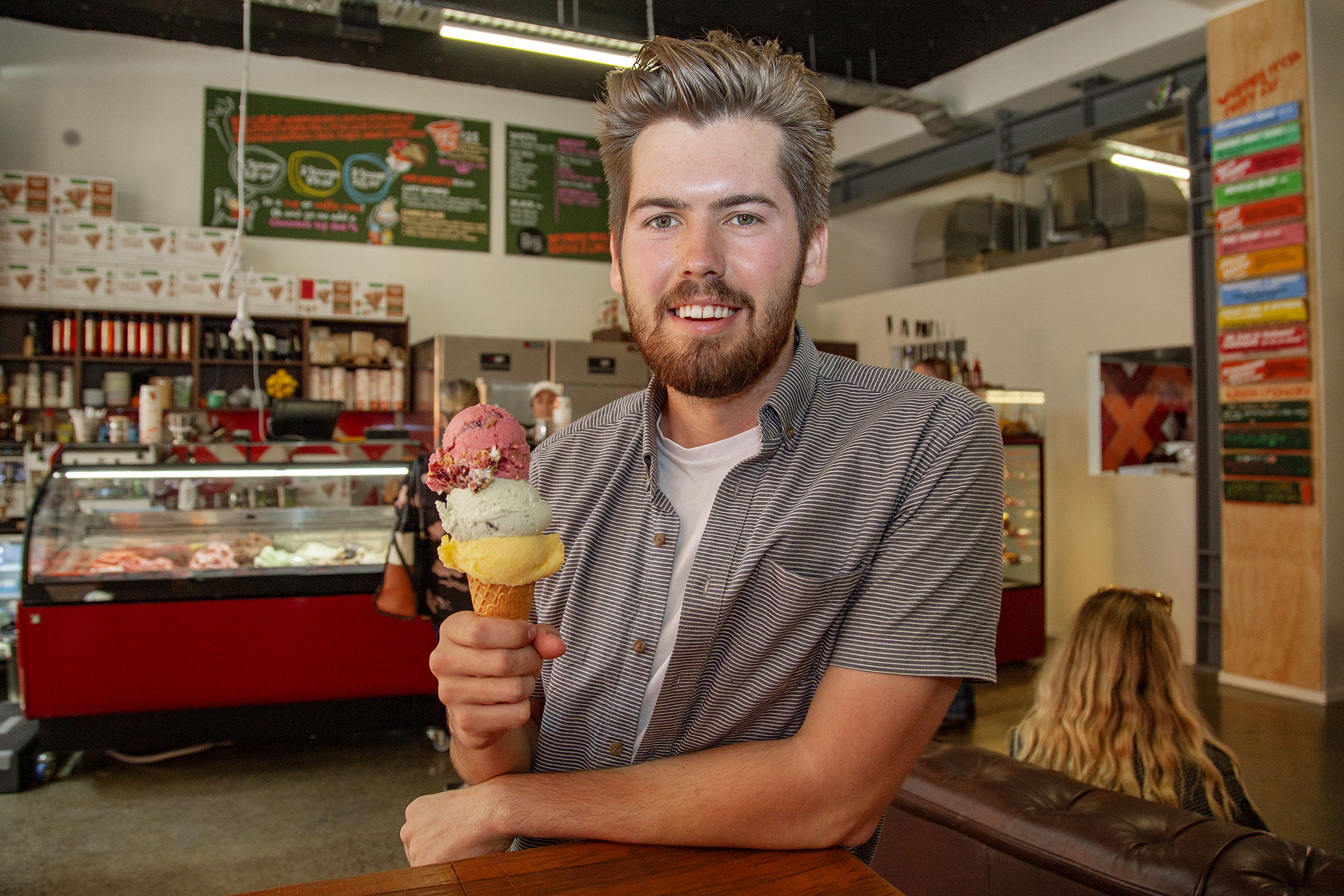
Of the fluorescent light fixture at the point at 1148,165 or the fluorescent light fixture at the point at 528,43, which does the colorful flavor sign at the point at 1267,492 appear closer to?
the fluorescent light fixture at the point at 1148,165

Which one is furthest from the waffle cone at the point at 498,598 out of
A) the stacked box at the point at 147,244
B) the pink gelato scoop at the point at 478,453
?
the stacked box at the point at 147,244

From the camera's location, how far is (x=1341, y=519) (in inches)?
195

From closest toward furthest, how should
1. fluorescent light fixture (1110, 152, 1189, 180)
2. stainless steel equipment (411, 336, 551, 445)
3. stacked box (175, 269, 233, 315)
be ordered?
stacked box (175, 269, 233, 315) < stainless steel equipment (411, 336, 551, 445) < fluorescent light fixture (1110, 152, 1189, 180)

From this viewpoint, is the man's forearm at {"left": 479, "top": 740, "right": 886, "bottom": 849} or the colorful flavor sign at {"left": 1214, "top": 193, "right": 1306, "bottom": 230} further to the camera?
the colorful flavor sign at {"left": 1214, "top": 193, "right": 1306, "bottom": 230}

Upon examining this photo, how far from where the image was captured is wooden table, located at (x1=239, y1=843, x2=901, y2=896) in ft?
2.63

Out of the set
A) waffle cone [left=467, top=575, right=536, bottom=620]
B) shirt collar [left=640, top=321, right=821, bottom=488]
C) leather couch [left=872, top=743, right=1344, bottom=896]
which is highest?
shirt collar [left=640, top=321, right=821, bottom=488]

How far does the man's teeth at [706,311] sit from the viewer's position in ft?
3.54

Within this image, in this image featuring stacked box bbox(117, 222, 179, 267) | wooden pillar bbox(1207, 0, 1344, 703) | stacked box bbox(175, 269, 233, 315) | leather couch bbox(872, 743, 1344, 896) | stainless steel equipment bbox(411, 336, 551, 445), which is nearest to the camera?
leather couch bbox(872, 743, 1344, 896)

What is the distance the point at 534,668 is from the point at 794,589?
0.30m

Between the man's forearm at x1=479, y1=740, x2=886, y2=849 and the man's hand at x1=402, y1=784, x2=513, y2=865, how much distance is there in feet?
0.04

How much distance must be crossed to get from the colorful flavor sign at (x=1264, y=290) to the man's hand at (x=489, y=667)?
5361 millimetres

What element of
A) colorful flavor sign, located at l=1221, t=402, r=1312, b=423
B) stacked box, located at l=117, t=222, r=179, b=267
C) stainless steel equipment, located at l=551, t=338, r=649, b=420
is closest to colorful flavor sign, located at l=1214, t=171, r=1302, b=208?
colorful flavor sign, located at l=1221, t=402, r=1312, b=423

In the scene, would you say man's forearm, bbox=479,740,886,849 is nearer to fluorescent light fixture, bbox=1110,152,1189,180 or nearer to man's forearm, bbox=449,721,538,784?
man's forearm, bbox=449,721,538,784

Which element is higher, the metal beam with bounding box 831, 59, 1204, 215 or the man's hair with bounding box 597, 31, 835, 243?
the metal beam with bounding box 831, 59, 1204, 215
